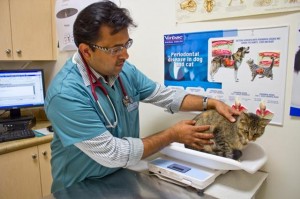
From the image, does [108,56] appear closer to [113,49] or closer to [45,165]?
[113,49]

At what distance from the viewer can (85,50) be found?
3.31 feet

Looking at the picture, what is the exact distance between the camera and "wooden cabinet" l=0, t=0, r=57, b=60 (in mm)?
1927

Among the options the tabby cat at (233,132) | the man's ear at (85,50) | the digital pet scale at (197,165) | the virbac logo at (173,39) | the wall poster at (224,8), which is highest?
the wall poster at (224,8)

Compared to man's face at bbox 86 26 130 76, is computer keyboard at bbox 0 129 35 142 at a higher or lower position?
lower

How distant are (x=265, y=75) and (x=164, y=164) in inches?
23.1

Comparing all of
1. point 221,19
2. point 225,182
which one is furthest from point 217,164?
point 221,19

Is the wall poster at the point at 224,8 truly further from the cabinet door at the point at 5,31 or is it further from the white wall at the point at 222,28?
the cabinet door at the point at 5,31

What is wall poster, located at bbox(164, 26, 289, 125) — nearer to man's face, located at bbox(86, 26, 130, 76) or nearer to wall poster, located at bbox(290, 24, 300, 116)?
wall poster, located at bbox(290, 24, 300, 116)

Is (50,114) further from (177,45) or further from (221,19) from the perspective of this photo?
(221,19)

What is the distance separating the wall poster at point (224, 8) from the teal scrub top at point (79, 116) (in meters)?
0.40

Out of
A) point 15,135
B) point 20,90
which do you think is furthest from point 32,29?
point 15,135

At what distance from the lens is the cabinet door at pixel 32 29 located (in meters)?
1.97

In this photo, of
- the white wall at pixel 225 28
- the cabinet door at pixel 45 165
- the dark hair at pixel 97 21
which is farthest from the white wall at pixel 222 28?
the cabinet door at pixel 45 165

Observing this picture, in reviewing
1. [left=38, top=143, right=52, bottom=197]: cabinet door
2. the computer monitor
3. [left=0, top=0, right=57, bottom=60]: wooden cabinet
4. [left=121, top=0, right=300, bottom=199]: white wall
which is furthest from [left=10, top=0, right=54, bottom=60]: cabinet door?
[left=121, top=0, right=300, bottom=199]: white wall
